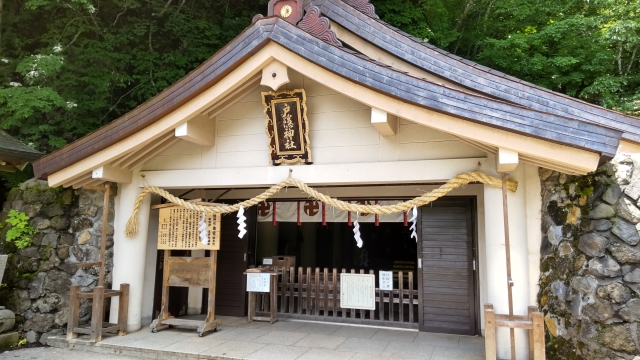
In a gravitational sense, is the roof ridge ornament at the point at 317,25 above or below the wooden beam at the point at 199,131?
above

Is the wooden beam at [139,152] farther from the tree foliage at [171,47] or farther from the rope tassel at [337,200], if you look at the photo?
the tree foliage at [171,47]

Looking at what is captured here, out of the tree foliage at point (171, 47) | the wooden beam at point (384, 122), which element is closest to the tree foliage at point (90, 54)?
the tree foliage at point (171, 47)

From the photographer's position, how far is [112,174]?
6.32 metres

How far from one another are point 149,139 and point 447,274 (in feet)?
17.2

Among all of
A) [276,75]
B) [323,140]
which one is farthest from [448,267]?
[276,75]

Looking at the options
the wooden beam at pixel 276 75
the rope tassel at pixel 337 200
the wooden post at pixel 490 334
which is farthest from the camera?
the wooden beam at pixel 276 75

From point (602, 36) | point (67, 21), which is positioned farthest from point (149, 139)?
point (602, 36)

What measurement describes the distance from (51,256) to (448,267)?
267 inches

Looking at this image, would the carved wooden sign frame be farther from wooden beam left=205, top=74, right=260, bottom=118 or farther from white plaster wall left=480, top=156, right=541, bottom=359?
white plaster wall left=480, top=156, right=541, bottom=359

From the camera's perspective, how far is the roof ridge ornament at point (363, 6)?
6.39m

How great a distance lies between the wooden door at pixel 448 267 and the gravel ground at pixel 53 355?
472 centimetres

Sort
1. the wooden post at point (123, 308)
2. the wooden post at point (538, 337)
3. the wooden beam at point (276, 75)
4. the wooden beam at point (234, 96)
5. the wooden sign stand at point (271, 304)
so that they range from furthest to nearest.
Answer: the wooden sign stand at point (271, 304) < the wooden post at point (123, 308) < the wooden beam at point (234, 96) < the wooden beam at point (276, 75) < the wooden post at point (538, 337)

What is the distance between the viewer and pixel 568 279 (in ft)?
14.5

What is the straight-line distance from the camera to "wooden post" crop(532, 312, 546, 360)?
4168 millimetres
